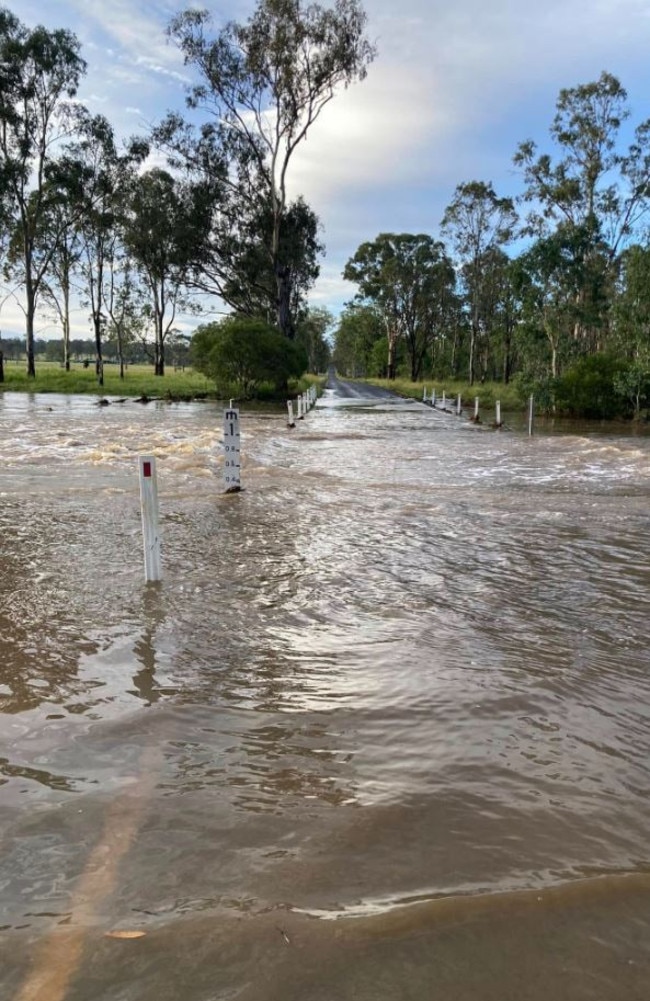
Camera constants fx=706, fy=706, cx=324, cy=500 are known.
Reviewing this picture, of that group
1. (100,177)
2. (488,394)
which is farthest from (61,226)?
(488,394)

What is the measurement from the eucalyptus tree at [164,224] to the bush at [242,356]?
9.18m

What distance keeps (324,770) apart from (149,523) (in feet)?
11.2

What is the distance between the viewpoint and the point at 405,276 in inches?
2660

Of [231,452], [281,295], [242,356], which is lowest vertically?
[231,452]

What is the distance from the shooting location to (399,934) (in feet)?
7.06

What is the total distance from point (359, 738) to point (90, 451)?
1405 cm

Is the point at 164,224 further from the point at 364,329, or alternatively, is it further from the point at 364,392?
the point at 364,329

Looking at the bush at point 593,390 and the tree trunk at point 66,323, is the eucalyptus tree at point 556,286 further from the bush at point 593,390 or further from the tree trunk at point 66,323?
the tree trunk at point 66,323

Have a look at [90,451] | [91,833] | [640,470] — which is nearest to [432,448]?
[640,470]

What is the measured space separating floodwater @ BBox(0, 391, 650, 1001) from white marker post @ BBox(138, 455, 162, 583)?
15cm

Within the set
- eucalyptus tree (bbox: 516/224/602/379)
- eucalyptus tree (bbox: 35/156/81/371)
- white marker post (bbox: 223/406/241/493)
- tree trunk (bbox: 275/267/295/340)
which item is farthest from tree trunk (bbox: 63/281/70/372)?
white marker post (bbox: 223/406/241/493)

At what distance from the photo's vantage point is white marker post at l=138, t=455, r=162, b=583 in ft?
19.7

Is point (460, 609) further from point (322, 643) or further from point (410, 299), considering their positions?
point (410, 299)

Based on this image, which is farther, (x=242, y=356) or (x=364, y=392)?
(x=364, y=392)
